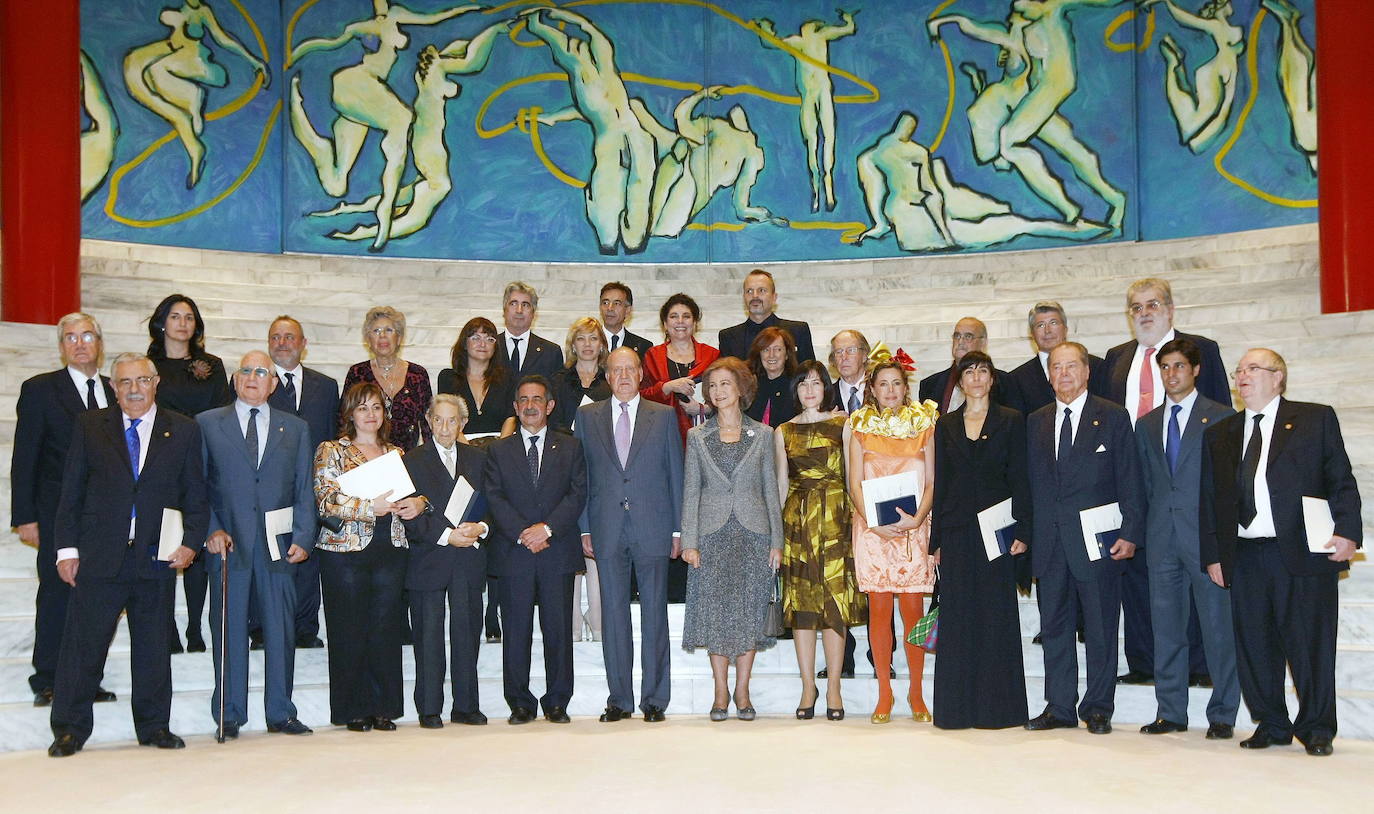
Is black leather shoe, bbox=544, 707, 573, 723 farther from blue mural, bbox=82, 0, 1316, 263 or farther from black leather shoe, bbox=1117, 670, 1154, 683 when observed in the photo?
blue mural, bbox=82, 0, 1316, 263

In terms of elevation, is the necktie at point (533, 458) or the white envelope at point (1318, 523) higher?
→ the necktie at point (533, 458)

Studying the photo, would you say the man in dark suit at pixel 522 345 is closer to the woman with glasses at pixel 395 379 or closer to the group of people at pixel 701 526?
the group of people at pixel 701 526

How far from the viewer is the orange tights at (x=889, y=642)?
6.33 metres

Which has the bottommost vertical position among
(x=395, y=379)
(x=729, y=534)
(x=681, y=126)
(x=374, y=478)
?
(x=729, y=534)

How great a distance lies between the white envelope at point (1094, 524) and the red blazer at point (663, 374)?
6.25 feet

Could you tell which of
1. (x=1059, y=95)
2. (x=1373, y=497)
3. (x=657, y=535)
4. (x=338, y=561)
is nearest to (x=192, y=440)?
(x=338, y=561)

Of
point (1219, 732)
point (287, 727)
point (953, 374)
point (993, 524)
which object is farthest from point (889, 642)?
point (287, 727)

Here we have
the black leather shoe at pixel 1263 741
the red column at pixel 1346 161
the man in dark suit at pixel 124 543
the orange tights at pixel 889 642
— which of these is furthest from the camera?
the red column at pixel 1346 161

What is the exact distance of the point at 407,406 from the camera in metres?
6.85

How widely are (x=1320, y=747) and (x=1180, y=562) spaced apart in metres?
0.92

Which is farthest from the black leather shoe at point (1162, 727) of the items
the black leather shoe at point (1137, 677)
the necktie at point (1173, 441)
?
the necktie at point (1173, 441)

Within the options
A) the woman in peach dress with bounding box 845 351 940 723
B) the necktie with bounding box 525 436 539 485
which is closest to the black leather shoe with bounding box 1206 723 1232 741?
the woman in peach dress with bounding box 845 351 940 723

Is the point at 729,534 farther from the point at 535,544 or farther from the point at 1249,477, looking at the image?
the point at 1249,477

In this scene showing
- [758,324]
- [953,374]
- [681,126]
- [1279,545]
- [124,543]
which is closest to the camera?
[1279,545]
